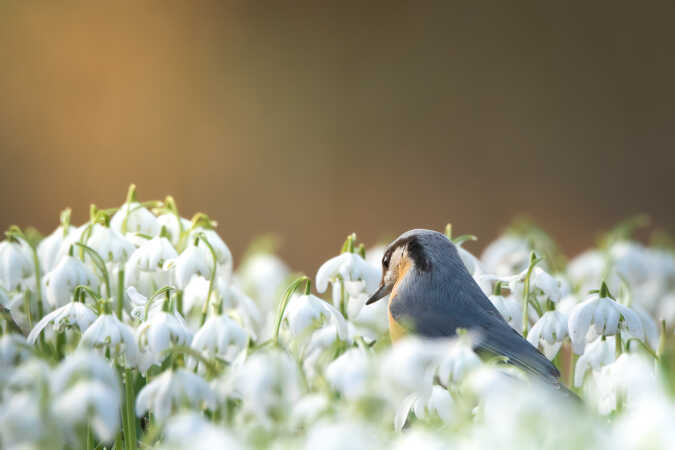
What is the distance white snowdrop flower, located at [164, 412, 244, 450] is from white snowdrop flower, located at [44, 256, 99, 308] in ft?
1.77

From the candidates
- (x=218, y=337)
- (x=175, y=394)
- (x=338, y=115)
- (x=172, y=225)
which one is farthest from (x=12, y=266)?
(x=338, y=115)

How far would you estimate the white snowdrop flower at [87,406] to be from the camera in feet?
2.62

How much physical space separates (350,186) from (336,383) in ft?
12.2

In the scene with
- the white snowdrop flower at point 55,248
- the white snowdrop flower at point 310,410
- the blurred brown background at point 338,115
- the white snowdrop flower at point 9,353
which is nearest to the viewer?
the white snowdrop flower at point 310,410

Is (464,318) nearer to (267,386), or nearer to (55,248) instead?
(267,386)

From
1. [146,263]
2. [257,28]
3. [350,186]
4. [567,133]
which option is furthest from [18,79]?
[146,263]

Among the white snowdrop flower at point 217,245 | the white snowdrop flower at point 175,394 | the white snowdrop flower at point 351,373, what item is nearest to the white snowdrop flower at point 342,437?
the white snowdrop flower at point 351,373

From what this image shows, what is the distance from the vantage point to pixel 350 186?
465 centimetres

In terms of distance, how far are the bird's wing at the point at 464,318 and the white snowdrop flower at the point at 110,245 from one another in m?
0.47

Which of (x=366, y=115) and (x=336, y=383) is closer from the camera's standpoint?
(x=336, y=383)

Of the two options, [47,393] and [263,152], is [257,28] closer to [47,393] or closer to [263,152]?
[263,152]

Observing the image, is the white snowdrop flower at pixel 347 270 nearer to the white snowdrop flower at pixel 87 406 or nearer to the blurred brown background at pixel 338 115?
the white snowdrop flower at pixel 87 406

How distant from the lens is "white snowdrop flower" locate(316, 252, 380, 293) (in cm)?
140

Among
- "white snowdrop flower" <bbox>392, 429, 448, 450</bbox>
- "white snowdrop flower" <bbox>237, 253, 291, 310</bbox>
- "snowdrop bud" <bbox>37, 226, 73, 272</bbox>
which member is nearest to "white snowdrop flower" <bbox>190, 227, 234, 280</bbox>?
"snowdrop bud" <bbox>37, 226, 73, 272</bbox>
